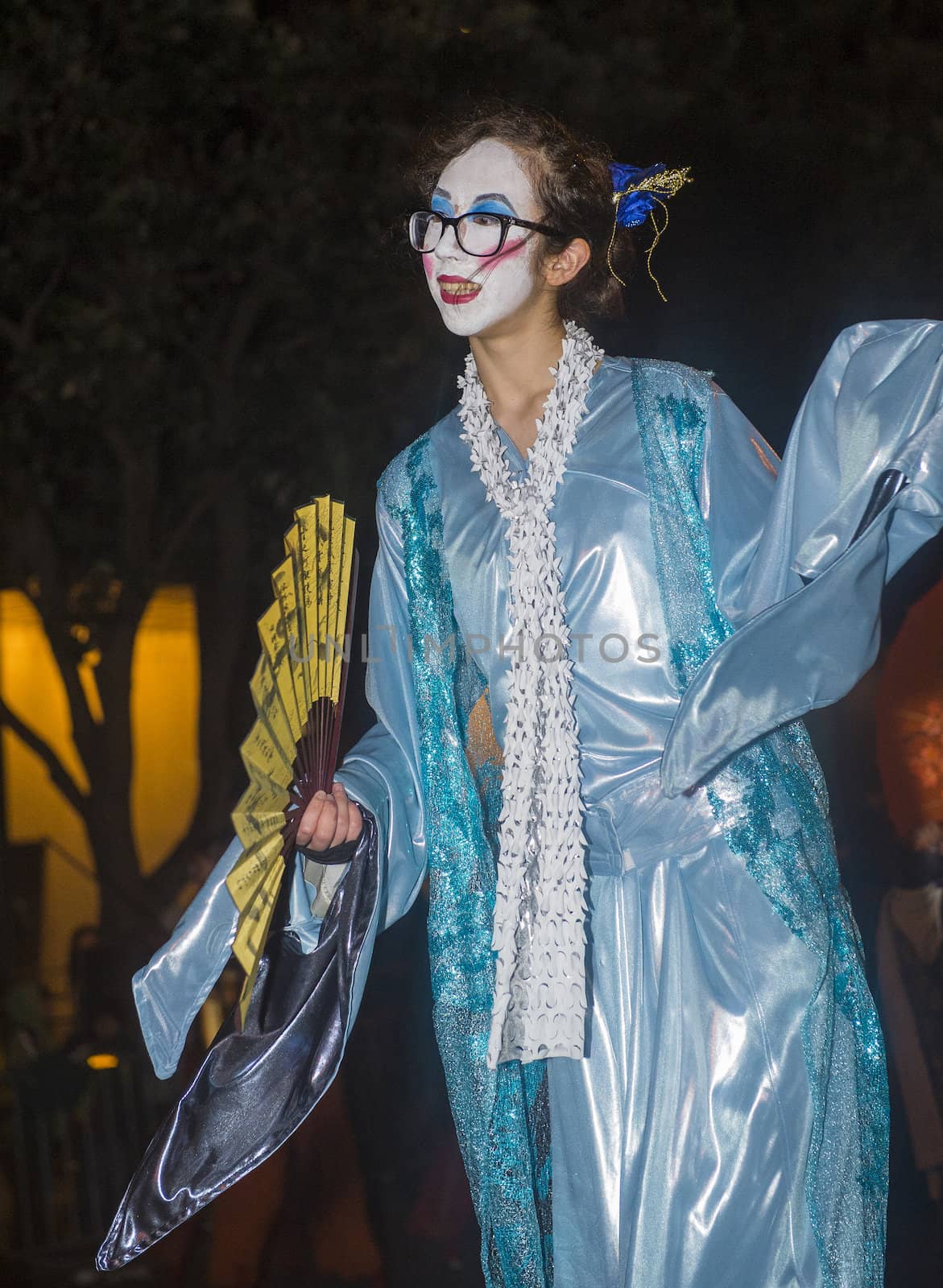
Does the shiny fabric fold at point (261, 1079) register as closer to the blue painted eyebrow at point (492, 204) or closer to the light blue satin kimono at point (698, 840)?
the light blue satin kimono at point (698, 840)

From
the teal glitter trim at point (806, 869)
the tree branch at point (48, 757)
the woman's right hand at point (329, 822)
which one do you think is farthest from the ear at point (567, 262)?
the tree branch at point (48, 757)

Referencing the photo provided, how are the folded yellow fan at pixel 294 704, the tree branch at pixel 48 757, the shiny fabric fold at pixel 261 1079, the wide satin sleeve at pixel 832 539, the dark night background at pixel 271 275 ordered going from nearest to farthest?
1. the wide satin sleeve at pixel 832 539
2. the folded yellow fan at pixel 294 704
3. the shiny fabric fold at pixel 261 1079
4. the dark night background at pixel 271 275
5. the tree branch at pixel 48 757

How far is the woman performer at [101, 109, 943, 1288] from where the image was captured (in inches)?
71.7

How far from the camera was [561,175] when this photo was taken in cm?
219

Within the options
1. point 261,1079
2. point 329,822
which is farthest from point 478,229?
point 261,1079

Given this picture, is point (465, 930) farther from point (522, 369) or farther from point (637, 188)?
point (637, 188)

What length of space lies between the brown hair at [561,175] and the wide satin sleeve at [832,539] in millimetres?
492

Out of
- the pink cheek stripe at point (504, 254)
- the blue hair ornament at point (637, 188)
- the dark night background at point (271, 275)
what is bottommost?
the pink cheek stripe at point (504, 254)

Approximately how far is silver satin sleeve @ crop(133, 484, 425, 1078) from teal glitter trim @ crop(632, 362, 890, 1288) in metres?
0.46

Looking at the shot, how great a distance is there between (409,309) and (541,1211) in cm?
420

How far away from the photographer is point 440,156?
2.24m

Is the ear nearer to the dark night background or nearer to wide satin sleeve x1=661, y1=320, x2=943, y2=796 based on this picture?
wide satin sleeve x1=661, y1=320, x2=943, y2=796

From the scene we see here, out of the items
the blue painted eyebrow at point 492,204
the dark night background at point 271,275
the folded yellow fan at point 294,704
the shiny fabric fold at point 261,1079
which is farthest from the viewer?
the dark night background at point 271,275

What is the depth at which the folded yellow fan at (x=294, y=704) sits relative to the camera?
192 cm
